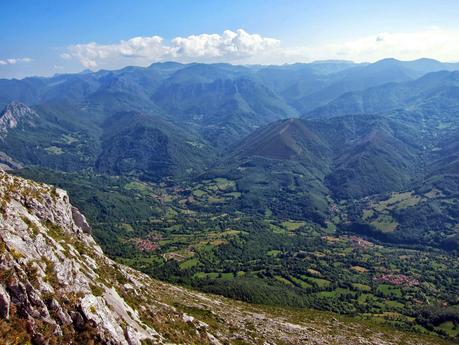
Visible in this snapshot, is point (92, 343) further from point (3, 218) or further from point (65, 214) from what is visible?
point (65, 214)

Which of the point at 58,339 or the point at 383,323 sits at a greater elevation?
the point at 58,339

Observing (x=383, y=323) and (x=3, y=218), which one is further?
(x=383, y=323)

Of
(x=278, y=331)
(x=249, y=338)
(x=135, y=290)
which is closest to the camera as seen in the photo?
(x=135, y=290)

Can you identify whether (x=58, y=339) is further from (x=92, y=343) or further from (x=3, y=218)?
(x=3, y=218)

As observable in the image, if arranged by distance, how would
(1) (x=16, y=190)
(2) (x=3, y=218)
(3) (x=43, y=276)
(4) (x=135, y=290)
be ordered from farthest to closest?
(4) (x=135, y=290)
(1) (x=16, y=190)
(2) (x=3, y=218)
(3) (x=43, y=276)

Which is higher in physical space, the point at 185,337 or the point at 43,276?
the point at 43,276

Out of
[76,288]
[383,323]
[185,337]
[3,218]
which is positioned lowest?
[383,323]

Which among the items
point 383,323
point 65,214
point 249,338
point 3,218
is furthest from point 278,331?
point 383,323

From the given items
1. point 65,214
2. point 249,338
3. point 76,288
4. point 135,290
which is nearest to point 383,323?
point 249,338

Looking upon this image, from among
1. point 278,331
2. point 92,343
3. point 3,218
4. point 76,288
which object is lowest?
point 278,331
